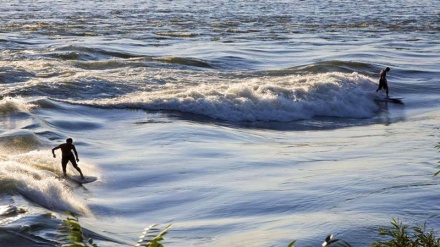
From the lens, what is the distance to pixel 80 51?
38.1 meters

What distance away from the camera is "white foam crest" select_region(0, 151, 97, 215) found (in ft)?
48.2

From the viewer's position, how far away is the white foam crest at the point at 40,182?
1469cm

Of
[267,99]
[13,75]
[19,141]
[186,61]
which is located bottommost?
[267,99]

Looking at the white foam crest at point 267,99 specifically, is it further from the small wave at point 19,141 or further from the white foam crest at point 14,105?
the small wave at point 19,141

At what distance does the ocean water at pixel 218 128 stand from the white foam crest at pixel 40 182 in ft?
0.16

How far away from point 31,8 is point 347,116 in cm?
3975

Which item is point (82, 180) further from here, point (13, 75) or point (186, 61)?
point (186, 61)

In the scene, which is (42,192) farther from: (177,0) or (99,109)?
(177,0)

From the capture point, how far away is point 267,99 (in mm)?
29078

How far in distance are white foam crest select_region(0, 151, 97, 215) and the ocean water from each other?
0.05 m

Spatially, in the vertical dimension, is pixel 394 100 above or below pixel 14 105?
below

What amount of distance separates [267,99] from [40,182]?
47.3ft

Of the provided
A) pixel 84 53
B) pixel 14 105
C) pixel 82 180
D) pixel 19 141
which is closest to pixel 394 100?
pixel 14 105

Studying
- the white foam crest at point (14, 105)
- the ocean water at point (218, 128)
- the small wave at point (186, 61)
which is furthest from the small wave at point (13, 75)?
the small wave at point (186, 61)
